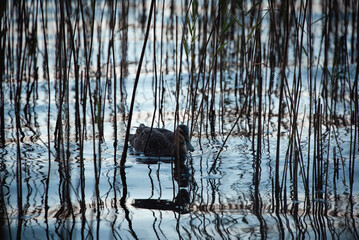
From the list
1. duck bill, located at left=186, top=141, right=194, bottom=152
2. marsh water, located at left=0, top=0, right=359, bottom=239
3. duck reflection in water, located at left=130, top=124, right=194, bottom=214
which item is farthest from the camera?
duck bill, located at left=186, top=141, right=194, bottom=152

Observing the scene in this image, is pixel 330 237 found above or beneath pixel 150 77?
beneath

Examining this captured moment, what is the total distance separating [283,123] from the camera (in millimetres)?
5168

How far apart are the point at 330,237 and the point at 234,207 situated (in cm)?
66

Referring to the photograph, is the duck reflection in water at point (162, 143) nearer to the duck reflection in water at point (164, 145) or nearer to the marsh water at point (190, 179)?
the duck reflection in water at point (164, 145)

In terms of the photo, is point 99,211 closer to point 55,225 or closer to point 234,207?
point 55,225

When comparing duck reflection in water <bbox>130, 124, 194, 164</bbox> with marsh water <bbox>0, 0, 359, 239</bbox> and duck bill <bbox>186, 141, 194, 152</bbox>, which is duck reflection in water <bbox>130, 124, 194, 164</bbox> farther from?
marsh water <bbox>0, 0, 359, 239</bbox>

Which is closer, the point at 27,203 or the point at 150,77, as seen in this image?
the point at 27,203

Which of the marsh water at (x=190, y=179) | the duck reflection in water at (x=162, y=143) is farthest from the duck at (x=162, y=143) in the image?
the marsh water at (x=190, y=179)

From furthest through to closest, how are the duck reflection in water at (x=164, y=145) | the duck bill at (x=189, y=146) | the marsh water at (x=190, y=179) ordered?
the duck bill at (x=189, y=146), the duck reflection in water at (x=164, y=145), the marsh water at (x=190, y=179)

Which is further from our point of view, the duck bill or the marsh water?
the duck bill

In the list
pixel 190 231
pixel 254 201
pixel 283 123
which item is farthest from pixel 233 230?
pixel 283 123

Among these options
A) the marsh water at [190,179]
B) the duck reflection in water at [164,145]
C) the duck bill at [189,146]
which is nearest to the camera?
the marsh water at [190,179]

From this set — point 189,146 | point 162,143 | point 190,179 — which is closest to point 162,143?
point 162,143

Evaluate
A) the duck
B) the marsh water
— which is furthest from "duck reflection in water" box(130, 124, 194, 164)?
the marsh water
